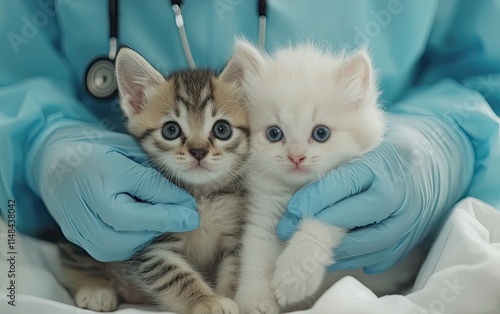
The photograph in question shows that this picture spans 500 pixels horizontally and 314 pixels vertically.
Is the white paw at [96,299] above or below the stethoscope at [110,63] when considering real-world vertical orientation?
below

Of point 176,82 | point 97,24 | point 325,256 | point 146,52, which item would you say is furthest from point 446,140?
point 97,24

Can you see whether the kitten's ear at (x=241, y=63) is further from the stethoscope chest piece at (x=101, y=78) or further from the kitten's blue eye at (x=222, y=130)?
the stethoscope chest piece at (x=101, y=78)

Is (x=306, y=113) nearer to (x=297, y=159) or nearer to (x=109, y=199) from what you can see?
(x=297, y=159)

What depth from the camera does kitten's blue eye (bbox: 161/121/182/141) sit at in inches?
59.4

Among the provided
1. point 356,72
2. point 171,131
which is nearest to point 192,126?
point 171,131

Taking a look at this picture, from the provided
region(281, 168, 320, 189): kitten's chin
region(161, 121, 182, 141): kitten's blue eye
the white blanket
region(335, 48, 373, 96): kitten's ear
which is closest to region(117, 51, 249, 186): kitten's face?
region(161, 121, 182, 141): kitten's blue eye

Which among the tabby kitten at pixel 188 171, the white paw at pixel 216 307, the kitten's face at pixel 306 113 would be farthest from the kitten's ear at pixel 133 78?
the white paw at pixel 216 307

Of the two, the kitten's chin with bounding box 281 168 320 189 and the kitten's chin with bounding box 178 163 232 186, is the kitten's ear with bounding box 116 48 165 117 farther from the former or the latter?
the kitten's chin with bounding box 281 168 320 189

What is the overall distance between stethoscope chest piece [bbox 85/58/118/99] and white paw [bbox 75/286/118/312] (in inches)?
22.4

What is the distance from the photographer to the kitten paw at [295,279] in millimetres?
1336

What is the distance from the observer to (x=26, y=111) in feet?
5.41

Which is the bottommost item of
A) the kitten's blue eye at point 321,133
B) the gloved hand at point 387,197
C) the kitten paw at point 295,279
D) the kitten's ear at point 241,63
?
the kitten paw at point 295,279

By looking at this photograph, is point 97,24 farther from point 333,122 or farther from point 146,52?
point 333,122

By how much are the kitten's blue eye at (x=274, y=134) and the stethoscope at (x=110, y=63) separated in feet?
1.12
